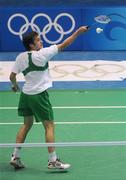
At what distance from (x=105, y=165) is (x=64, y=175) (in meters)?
0.60

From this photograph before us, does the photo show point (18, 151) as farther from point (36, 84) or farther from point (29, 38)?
point (29, 38)

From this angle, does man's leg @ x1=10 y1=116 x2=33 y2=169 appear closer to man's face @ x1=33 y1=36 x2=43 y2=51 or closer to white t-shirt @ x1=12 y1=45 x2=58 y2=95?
white t-shirt @ x1=12 y1=45 x2=58 y2=95

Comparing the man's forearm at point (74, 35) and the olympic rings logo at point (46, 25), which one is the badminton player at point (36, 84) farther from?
the olympic rings logo at point (46, 25)

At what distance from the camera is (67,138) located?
26.5 ft

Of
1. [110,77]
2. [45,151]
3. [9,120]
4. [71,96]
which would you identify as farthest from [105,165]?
[110,77]

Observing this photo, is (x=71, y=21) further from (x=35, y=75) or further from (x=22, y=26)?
(x=35, y=75)

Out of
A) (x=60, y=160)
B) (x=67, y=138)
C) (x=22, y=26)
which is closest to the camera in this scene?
(x=60, y=160)

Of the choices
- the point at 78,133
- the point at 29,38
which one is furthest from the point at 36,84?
the point at 78,133

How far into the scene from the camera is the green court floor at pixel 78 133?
6633mm

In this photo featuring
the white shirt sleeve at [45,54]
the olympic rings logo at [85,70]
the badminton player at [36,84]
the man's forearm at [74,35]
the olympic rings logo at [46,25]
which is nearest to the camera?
the man's forearm at [74,35]

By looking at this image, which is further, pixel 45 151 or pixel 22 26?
pixel 22 26

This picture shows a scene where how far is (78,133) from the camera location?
27.3 feet

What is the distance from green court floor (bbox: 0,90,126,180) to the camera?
21.8ft

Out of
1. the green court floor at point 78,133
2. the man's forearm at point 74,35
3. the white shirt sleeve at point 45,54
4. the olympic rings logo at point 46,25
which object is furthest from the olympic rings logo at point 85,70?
the man's forearm at point 74,35
